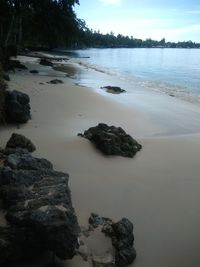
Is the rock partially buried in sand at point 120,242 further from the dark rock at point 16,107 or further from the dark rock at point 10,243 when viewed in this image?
the dark rock at point 16,107

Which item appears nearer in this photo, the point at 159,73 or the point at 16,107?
the point at 16,107

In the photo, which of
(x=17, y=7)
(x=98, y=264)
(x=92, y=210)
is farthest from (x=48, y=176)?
(x=17, y=7)

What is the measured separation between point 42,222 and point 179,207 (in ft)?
8.54

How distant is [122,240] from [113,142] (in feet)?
10.9

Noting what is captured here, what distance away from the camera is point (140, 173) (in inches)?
257

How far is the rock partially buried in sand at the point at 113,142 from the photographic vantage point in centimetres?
721

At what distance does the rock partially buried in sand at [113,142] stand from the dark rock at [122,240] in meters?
2.86

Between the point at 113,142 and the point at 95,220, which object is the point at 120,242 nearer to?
the point at 95,220

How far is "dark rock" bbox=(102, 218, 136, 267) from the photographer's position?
4044 millimetres

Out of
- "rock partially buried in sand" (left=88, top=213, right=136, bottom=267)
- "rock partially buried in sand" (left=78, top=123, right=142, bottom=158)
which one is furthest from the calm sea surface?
"rock partially buried in sand" (left=88, top=213, right=136, bottom=267)

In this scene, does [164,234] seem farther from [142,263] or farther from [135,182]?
[135,182]

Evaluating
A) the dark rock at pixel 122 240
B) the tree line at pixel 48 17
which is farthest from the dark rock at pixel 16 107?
the tree line at pixel 48 17

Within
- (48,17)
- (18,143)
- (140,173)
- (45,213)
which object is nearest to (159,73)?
(48,17)

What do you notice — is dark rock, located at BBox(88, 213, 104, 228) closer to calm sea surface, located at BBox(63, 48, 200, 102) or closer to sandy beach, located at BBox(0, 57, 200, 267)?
sandy beach, located at BBox(0, 57, 200, 267)
